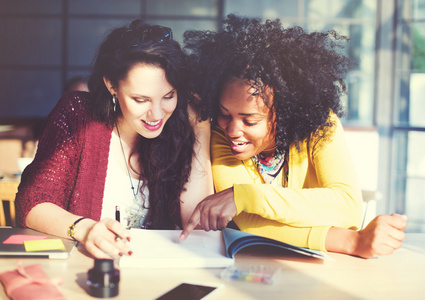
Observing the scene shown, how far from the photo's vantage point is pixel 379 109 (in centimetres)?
460

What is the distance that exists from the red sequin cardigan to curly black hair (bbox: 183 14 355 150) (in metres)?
0.35

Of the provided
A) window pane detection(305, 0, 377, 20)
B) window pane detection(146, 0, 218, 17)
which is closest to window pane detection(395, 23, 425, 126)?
window pane detection(305, 0, 377, 20)

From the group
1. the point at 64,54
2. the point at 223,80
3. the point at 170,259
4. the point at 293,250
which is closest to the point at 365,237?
the point at 293,250

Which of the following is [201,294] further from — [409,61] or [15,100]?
[15,100]

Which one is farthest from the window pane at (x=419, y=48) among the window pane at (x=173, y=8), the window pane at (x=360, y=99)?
the window pane at (x=173, y=8)

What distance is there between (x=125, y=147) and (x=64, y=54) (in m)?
4.08

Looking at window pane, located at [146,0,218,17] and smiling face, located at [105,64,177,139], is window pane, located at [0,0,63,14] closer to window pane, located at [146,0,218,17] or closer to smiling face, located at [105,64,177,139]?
window pane, located at [146,0,218,17]

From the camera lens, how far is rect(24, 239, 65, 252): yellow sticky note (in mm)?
1134

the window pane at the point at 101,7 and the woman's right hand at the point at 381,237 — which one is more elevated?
the window pane at the point at 101,7

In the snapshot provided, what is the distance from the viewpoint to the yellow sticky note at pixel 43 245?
3.72 feet

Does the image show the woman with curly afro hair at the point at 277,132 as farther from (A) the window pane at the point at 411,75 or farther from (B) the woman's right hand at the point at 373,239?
(A) the window pane at the point at 411,75

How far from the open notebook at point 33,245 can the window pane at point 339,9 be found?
4.06 m

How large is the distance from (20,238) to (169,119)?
61 cm

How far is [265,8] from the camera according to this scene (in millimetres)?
4938
